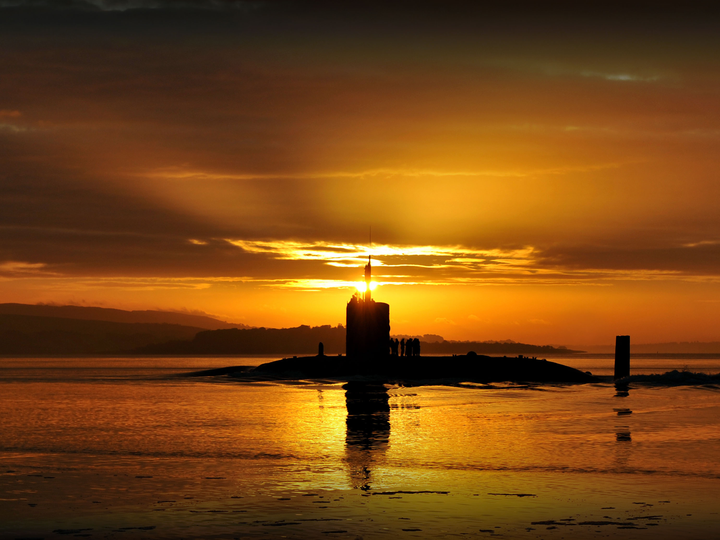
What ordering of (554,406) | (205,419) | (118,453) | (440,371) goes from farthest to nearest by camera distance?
(440,371) < (554,406) < (205,419) < (118,453)

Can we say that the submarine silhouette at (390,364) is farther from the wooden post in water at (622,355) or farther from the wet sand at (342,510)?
the wet sand at (342,510)

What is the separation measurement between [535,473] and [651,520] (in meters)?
5.37

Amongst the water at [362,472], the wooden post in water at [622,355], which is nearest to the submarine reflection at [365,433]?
the water at [362,472]

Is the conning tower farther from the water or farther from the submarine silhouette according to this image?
the water

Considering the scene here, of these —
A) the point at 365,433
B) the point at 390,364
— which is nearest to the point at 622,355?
the point at 390,364

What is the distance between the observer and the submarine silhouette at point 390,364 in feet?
186

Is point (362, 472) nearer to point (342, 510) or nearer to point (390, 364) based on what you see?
point (342, 510)

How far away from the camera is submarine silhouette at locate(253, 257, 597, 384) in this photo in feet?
186

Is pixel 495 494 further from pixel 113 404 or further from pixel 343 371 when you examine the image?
pixel 343 371

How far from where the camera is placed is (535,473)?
63.0 feet

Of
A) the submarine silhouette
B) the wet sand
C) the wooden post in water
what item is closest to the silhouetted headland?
the submarine silhouette

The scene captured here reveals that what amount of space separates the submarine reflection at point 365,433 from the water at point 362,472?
4.8 inches

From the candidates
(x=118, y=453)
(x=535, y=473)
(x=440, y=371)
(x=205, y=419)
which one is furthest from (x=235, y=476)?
(x=440, y=371)

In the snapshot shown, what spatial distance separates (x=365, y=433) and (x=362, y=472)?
8.66 metres
